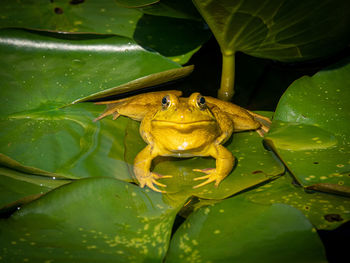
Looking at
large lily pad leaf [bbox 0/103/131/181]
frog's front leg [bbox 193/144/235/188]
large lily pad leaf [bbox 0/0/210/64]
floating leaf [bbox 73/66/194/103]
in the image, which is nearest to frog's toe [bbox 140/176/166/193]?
large lily pad leaf [bbox 0/103/131/181]

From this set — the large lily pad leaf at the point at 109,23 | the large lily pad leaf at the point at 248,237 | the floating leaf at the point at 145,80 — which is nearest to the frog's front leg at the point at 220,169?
the large lily pad leaf at the point at 248,237

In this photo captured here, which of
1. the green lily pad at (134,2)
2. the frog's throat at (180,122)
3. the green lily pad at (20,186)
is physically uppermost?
the green lily pad at (134,2)

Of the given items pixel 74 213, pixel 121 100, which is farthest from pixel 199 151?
pixel 74 213

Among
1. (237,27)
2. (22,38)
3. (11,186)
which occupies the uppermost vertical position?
(237,27)

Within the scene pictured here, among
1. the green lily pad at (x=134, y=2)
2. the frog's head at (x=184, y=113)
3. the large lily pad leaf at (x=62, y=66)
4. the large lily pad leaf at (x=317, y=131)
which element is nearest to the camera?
the large lily pad leaf at (x=317, y=131)

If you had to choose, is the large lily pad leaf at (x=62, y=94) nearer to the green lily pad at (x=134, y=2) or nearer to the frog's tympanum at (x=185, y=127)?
the frog's tympanum at (x=185, y=127)

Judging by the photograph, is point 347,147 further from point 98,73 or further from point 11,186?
point 11,186
